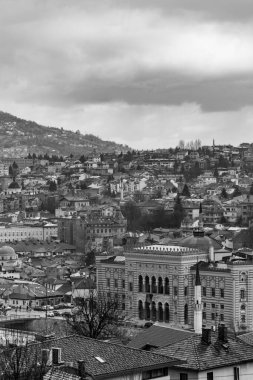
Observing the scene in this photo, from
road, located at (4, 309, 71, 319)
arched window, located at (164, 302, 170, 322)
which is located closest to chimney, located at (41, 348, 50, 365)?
road, located at (4, 309, 71, 319)

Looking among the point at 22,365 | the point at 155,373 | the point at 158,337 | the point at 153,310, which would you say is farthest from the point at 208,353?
the point at 153,310

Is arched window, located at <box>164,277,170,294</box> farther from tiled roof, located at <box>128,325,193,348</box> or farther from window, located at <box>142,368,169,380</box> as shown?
window, located at <box>142,368,169,380</box>

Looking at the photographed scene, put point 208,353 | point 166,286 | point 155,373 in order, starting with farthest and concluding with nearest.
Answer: point 166,286
point 208,353
point 155,373

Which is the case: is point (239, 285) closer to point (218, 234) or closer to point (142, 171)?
point (218, 234)

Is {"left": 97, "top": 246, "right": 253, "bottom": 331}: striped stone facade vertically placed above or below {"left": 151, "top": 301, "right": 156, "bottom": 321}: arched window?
above

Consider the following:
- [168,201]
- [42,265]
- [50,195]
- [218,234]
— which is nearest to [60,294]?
[42,265]

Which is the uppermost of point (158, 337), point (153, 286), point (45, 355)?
point (45, 355)

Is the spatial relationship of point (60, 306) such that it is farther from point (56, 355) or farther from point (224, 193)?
point (224, 193)
